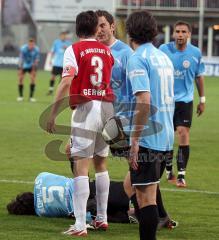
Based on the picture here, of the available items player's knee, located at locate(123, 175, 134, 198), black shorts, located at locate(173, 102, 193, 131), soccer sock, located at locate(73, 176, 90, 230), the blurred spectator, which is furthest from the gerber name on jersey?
the blurred spectator

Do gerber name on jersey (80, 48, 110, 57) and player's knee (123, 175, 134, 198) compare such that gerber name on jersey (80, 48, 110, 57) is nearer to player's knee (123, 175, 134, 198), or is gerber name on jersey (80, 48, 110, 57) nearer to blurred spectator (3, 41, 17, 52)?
player's knee (123, 175, 134, 198)

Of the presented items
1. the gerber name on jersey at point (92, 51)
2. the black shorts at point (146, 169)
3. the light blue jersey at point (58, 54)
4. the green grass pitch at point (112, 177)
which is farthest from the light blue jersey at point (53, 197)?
the light blue jersey at point (58, 54)

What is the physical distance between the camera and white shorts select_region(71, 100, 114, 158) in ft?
27.7

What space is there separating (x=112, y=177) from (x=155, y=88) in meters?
5.32

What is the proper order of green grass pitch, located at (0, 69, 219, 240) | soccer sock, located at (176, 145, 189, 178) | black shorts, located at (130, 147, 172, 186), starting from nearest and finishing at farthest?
black shorts, located at (130, 147, 172, 186) < green grass pitch, located at (0, 69, 219, 240) < soccer sock, located at (176, 145, 189, 178)

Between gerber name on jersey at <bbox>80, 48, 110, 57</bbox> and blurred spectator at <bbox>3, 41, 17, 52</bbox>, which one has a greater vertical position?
gerber name on jersey at <bbox>80, 48, 110, 57</bbox>

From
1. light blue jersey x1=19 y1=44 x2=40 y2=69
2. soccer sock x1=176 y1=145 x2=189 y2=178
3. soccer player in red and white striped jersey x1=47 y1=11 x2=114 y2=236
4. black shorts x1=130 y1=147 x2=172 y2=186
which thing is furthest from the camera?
light blue jersey x1=19 y1=44 x2=40 y2=69

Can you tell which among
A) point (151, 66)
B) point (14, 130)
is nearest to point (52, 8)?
point (14, 130)

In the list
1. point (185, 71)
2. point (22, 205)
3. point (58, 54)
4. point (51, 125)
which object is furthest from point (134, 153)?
point (58, 54)

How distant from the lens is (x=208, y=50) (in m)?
59.3

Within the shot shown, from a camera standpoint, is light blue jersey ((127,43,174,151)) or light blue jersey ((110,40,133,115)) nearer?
light blue jersey ((127,43,174,151))

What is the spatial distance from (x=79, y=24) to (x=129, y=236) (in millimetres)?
2105

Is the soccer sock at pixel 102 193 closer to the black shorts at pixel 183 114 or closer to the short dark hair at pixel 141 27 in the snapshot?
the short dark hair at pixel 141 27

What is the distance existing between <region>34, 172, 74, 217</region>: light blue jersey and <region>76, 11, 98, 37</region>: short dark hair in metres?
1.68
